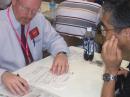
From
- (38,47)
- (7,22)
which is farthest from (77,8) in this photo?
(7,22)

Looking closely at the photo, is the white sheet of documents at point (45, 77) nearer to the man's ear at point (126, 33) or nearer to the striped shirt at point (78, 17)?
the man's ear at point (126, 33)

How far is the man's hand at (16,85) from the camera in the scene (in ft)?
5.13

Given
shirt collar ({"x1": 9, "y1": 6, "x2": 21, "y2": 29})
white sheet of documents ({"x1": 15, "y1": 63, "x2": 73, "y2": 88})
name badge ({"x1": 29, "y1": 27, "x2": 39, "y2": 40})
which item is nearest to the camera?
white sheet of documents ({"x1": 15, "y1": 63, "x2": 73, "y2": 88})

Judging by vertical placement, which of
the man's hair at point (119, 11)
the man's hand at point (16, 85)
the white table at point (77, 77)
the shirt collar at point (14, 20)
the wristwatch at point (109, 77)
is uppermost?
the man's hair at point (119, 11)

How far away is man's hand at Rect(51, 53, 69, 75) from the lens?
186cm

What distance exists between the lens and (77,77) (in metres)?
1.78

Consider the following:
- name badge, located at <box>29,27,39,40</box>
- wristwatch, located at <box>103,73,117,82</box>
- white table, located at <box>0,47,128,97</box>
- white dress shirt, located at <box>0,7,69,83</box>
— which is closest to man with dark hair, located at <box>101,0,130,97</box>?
wristwatch, located at <box>103,73,117,82</box>

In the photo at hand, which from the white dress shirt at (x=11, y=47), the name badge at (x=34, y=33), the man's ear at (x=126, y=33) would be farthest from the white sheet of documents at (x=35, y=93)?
the name badge at (x=34, y=33)

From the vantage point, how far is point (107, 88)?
154 cm

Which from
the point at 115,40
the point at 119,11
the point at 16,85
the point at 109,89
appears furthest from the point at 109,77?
the point at 16,85

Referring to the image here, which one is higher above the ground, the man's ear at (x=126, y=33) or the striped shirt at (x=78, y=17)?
the man's ear at (x=126, y=33)

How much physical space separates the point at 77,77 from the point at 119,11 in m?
0.57

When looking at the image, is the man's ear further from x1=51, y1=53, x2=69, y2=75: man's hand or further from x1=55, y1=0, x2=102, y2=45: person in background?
x1=55, y1=0, x2=102, y2=45: person in background

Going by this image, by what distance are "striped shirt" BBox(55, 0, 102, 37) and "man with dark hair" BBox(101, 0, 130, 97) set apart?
1.10m
